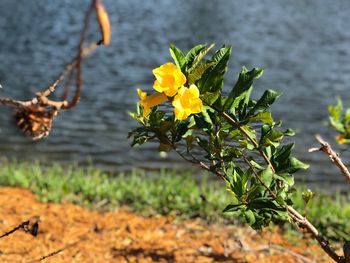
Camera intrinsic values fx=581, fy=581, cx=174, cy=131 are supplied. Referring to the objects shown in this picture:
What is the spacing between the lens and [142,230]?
3496 mm

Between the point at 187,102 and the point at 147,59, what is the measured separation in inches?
523

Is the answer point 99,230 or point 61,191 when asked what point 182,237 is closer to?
point 99,230

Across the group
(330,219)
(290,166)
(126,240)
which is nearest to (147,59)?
(330,219)

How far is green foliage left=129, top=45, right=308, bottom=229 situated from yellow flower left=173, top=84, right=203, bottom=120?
0.07 m

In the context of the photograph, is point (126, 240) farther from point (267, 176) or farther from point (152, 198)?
point (267, 176)

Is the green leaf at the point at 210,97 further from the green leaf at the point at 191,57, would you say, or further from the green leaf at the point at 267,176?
the green leaf at the point at 267,176

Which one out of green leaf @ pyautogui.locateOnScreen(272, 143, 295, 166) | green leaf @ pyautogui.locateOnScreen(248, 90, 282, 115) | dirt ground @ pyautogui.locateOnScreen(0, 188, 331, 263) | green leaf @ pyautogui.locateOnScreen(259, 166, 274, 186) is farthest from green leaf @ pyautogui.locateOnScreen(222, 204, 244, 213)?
dirt ground @ pyautogui.locateOnScreen(0, 188, 331, 263)

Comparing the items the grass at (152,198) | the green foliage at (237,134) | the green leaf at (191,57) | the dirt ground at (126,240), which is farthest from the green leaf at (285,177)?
the grass at (152,198)

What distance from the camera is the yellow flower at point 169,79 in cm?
169

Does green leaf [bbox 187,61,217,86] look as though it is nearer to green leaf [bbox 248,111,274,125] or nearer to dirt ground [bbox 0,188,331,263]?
green leaf [bbox 248,111,274,125]

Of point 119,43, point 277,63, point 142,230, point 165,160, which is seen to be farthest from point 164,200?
point 119,43

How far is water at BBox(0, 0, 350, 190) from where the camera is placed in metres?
8.14

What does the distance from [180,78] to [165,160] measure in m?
5.86

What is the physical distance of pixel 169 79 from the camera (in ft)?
5.63
